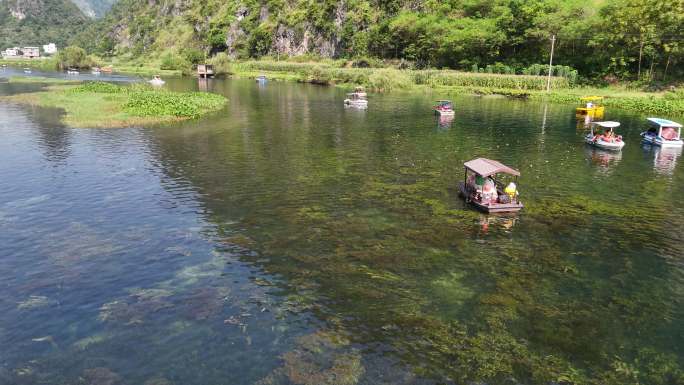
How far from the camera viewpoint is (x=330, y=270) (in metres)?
28.6

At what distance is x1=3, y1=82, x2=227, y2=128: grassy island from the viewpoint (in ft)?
248

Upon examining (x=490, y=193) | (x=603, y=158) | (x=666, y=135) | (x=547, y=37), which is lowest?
(x=490, y=193)

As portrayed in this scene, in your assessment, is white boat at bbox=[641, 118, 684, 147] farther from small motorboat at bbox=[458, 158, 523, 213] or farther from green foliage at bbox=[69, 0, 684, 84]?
green foliage at bbox=[69, 0, 684, 84]

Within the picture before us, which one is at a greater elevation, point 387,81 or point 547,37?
point 547,37

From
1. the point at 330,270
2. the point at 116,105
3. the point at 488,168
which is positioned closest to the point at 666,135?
the point at 488,168

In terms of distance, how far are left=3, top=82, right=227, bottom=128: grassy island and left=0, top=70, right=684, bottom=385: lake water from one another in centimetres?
1933

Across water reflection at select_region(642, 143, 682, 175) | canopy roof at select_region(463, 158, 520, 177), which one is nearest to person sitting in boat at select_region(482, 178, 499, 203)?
canopy roof at select_region(463, 158, 520, 177)

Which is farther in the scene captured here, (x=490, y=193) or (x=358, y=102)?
(x=358, y=102)

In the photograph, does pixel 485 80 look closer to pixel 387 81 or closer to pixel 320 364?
pixel 387 81

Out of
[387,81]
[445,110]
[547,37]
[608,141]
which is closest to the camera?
[608,141]

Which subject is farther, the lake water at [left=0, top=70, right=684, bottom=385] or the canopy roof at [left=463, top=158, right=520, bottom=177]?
the canopy roof at [left=463, top=158, right=520, bottom=177]

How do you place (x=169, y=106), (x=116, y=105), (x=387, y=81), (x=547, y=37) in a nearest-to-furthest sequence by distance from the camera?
(x=169, y=106) → (x=116, y=105) → (x=387, y=81) → (x=547, y=37)

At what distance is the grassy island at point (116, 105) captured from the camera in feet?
248

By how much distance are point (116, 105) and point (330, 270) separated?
248 ft
